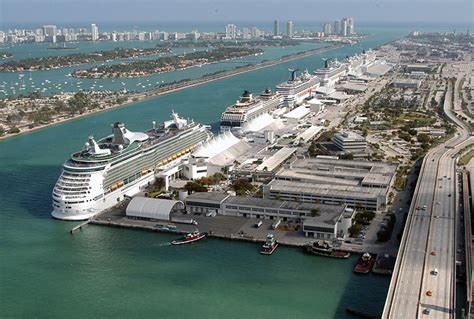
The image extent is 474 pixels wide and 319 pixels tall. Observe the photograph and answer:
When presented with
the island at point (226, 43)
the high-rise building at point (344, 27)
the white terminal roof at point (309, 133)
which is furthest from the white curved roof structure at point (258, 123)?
the high-rise building at point (344, 27)

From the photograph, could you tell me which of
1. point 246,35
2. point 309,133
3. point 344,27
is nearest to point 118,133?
point 309,133

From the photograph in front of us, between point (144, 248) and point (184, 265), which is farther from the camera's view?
point (144, 248)

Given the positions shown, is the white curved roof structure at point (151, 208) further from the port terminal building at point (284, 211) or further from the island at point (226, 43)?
the island at point (226, 43)

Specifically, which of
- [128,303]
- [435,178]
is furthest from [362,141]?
[128,303]

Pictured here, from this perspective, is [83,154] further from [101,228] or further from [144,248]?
[144,248]

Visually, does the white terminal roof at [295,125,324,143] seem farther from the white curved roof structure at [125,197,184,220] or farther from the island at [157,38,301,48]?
the island at [157,38,301,48]

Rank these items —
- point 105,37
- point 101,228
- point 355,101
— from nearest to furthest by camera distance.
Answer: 1. point 101,228
2. point 355,101
3. point 105,37

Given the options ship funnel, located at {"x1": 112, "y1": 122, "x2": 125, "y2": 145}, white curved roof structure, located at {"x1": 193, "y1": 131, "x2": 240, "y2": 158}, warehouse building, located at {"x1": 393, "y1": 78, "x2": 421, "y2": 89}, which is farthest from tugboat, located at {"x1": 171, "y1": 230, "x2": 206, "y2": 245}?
warehouse building, located at {"x1": 393, "y1": 78, "x2": 421, "y2": 89}
